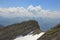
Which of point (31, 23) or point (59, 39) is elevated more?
point (31, 23)

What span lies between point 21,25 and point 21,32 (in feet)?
7.67

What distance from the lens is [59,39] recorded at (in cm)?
2431

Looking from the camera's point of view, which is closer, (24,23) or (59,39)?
(59,39)

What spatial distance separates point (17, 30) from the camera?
4506cm

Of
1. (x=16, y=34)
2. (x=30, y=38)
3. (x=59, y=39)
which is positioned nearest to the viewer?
(x=59, y=39)

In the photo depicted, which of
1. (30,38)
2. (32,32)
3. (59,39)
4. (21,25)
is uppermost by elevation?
(21,25)

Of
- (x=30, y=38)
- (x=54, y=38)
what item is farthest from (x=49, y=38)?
(x=30, y=38)

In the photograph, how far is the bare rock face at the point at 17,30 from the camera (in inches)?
1678

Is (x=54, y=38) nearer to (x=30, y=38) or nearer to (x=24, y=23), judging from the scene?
(x=30, y=38)

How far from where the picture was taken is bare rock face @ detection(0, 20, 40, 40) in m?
42.6

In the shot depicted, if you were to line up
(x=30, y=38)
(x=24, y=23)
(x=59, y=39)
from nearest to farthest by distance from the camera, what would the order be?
(x=59, y=39) < (x=30, y=38) < (x=24, y=23)

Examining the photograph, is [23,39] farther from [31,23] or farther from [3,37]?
[31,23]

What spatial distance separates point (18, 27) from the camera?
1806 inches

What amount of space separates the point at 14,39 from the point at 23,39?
7.60ft
